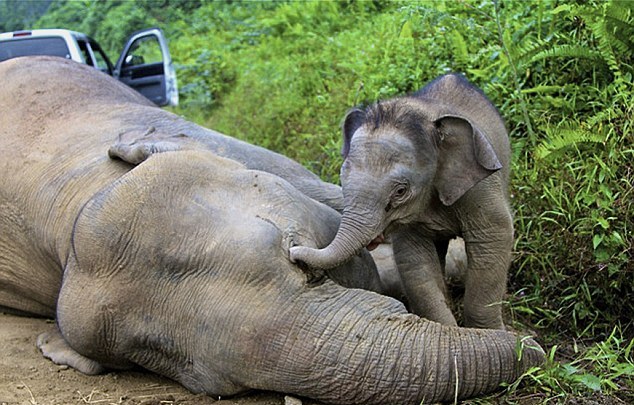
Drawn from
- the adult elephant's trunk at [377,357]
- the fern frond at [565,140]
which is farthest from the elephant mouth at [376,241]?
the fern frond at [565,140]

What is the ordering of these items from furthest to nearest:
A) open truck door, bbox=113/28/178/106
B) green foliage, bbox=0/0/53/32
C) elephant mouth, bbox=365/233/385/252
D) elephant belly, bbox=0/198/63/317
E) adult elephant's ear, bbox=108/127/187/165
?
green foliage, bbox=0/0/53/32
open truck door, bbox=113/28/178/106
elephant belly, bbox=0/198/63/317
adult elephant's ear, bbox=108/127/187/165
elephant mouth, bbox=365/233/385/252

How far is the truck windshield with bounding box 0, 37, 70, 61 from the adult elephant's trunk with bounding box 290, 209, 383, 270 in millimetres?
5383

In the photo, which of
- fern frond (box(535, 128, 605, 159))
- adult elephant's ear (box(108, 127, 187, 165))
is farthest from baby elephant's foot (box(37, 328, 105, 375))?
fern frond (box(535, 128, 605, 159))

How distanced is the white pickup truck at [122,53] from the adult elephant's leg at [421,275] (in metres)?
5.18

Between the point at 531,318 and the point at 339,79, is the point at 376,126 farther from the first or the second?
the point at 339,79

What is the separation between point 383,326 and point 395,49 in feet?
14.4

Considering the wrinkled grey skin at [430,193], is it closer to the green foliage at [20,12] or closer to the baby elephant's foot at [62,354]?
the baby elephant's foot at [62,354]

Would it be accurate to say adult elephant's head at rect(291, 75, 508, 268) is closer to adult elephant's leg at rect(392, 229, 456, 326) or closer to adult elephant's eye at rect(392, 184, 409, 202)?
adult elephant's eye at rect(392, 184, 409, 202)

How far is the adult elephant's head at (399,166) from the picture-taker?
3428 millimetres

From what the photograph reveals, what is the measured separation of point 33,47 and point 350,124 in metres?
5.40

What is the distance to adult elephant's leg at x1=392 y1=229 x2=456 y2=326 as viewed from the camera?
391 cm

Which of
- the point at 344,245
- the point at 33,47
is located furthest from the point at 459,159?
the point at 33,47

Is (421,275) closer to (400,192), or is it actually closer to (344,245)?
(400,192)

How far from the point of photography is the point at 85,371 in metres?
3.92
